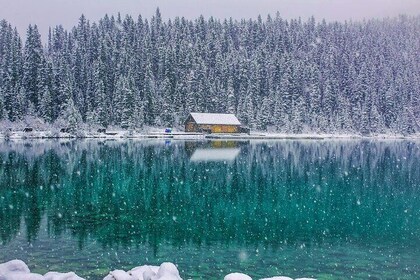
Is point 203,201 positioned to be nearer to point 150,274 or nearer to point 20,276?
point 150,274

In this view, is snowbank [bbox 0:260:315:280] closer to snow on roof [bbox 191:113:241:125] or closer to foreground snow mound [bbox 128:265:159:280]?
foreground snow mound [bbox 128:265:159:280]

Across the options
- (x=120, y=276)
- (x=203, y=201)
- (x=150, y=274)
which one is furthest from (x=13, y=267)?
(x=203, y=201)

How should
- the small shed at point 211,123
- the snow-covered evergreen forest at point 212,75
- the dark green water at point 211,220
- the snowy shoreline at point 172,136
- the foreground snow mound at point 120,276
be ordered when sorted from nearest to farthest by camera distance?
1. the foreground snow mound at point 120,276
2. the dark green water at point 211,220
3. the snowy shoreline at point 172,136
4. the snow-covered evergreen forest at point 212,75
5. the small shed at point 211,123

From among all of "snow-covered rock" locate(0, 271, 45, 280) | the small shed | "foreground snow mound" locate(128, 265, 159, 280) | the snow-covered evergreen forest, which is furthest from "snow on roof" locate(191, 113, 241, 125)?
"snow-covered rock" locate(0, 271, 45, 280)

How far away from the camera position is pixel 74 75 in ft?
301

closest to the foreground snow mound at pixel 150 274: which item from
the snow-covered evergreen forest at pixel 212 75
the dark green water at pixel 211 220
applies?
the dark green water at pixel 211 220

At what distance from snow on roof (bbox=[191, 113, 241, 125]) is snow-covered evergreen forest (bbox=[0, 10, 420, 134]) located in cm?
371

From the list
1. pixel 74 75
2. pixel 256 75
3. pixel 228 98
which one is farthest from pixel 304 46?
pixel 74 75

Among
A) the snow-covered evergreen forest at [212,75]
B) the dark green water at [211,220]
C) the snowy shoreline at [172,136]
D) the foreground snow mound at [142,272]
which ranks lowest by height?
the dark green water at [211,220]

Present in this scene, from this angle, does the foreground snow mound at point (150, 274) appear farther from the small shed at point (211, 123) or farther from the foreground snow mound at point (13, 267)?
the small shed at point (211, 123)

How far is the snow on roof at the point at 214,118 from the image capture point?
81.0 meters

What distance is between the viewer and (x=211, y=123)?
8181 cm

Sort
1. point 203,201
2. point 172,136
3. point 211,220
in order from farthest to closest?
point 172,136, point 203,201, point 211,220

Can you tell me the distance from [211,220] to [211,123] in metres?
64.6
